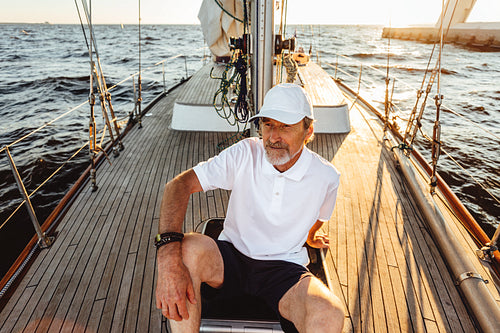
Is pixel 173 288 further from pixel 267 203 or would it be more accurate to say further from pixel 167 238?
pixel 267 203

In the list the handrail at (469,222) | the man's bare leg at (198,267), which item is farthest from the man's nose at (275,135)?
the handrail at (469,222)

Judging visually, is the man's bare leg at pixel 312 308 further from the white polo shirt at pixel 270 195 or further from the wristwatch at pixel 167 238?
the wristwatch at pixel 167 238

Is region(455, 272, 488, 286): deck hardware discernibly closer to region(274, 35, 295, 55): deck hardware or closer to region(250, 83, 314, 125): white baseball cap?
region(250, 83, 314, 125): white baseball cap

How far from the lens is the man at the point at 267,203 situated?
1.26 metres

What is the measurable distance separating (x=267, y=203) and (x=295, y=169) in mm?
214

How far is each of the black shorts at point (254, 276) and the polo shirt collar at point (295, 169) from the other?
42cm

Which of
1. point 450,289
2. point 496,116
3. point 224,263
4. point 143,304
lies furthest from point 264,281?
point 496,116

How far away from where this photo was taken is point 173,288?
3.52 feet

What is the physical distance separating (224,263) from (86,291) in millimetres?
1110

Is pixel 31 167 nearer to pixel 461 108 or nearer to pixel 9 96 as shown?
pixel 9 96

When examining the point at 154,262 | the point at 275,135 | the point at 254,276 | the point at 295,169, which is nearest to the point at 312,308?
the point at 254,276

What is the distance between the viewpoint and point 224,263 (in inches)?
51.5

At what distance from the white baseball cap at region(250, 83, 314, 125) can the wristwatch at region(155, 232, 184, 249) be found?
66 cm

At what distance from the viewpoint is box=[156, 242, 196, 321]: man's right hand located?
1071mm
